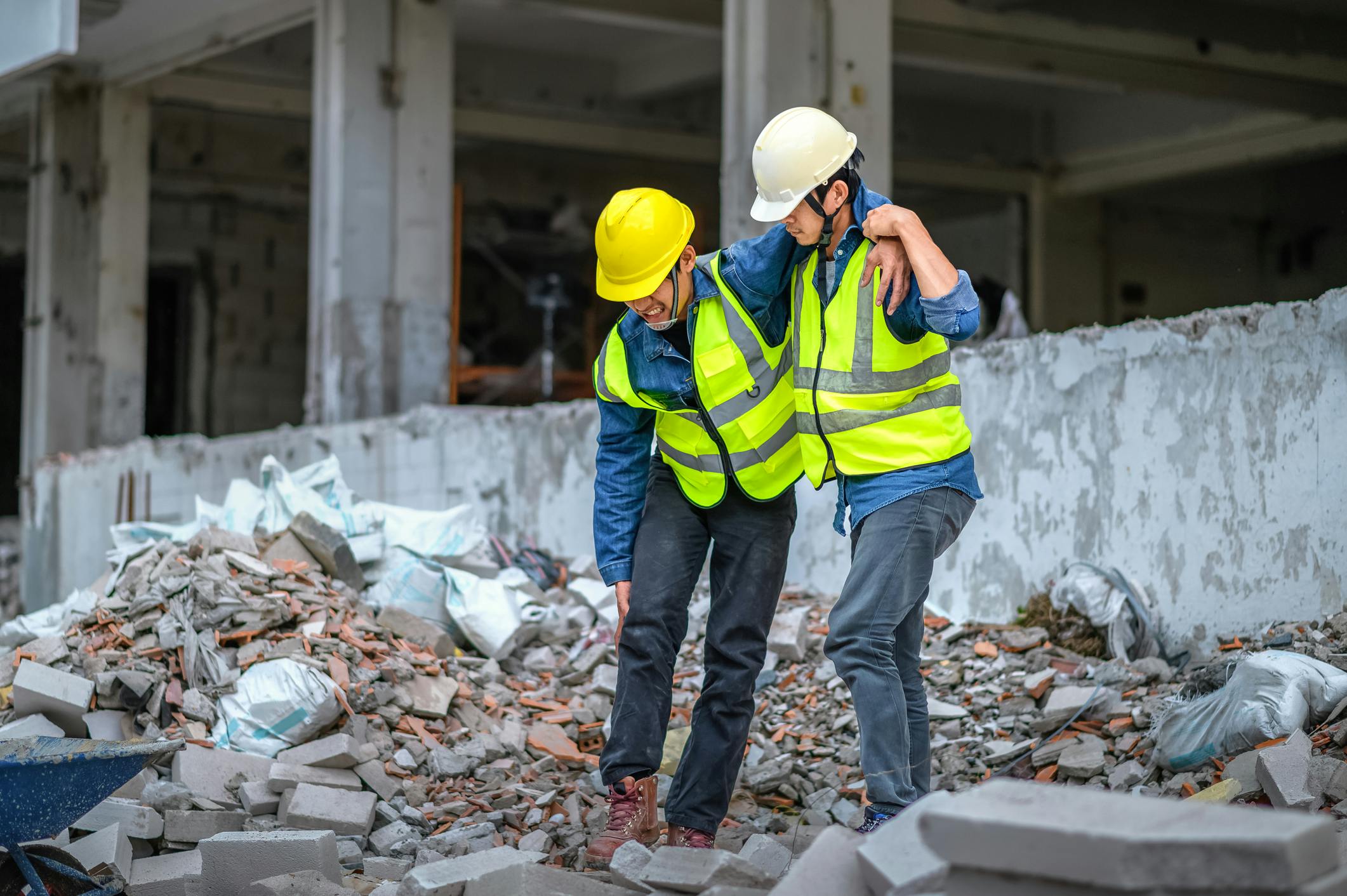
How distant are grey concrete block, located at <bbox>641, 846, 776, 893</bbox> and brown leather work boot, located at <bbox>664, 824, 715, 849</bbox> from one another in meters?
0.38

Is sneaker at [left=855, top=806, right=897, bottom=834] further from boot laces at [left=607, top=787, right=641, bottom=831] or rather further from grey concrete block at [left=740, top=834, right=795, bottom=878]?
boot laces at [left=607, top=787, right=641, bottom=831]

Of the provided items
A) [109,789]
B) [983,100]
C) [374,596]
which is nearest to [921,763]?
[109,789]

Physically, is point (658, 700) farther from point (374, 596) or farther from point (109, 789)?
point (374, 596)

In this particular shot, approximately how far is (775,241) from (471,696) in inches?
94.9

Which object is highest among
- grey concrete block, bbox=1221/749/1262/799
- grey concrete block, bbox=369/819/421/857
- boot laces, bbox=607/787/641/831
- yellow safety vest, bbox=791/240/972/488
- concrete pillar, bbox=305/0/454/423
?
concrete pillar, bbox=305/0/454/423

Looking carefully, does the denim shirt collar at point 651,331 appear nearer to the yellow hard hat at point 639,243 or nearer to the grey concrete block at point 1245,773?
the yellow hard hat at point 639,243

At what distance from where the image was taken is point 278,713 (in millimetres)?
4641

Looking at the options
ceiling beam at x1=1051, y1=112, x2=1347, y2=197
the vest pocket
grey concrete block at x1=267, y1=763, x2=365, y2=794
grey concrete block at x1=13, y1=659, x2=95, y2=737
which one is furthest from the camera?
ceiling beam at x1=1051, y1=112, x2=1347, y2=197

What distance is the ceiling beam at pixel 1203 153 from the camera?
498 inches

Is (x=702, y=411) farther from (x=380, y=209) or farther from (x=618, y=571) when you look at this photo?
(x=380, y=209)

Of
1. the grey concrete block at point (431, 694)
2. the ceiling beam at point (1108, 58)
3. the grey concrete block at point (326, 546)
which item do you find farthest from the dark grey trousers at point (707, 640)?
the ceiling beam at point (1108, 58)

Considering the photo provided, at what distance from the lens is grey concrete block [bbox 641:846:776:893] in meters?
2.96

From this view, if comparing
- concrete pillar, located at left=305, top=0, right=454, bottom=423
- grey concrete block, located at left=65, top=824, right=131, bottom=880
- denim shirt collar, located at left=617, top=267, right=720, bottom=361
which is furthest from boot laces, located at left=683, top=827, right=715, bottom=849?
concrete pillar, located at left=305, top=0, right=454, bottom=423

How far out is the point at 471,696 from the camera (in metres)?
5.12
